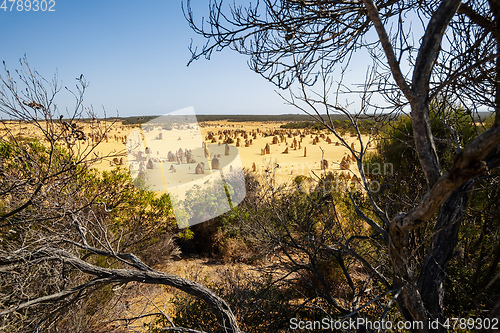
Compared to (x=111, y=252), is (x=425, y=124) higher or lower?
higher

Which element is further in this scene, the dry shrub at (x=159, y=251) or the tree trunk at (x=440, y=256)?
the dry shrub at (x=159, y=251)

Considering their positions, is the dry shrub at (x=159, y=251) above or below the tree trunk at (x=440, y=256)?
below

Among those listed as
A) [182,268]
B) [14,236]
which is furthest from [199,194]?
[14,236]

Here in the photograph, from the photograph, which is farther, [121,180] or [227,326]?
[121,180]

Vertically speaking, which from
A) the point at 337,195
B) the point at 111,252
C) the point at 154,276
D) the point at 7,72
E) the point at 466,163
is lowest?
the point at 337,195

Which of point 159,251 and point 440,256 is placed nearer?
point 440,256

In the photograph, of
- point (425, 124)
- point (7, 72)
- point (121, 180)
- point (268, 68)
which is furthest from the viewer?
point (121, 180)

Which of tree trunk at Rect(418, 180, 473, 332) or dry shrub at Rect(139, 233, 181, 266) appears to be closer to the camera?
tree trunk at Rect(418, 180, 473, 332)

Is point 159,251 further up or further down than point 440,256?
further down

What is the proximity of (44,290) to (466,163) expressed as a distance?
4415 millimetres

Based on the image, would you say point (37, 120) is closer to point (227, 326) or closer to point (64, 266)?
point (64, 266)

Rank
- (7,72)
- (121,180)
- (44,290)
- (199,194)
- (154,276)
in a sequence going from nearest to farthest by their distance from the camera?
1. (7,72)
2. (154,276)
3. (44,290)
4. (121,180)
5. (199,194)

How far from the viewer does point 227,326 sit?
3.00 m

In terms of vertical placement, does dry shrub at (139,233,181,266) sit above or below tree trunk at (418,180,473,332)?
below
